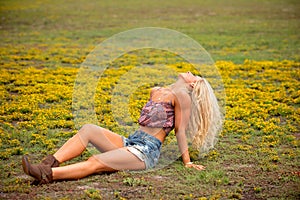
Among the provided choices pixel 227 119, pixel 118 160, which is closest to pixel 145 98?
pixel 227 119

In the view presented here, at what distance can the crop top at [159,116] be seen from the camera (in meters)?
7.57

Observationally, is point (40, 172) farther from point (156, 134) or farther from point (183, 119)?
A: point (183, 119)

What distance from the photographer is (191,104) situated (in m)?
7.68

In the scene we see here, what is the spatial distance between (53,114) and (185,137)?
12.6 feet

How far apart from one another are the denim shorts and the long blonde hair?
665 mm

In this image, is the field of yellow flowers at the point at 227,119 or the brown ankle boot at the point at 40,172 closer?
the brown ankle boot at the point at 40,172

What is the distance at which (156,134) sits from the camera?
→ 7.55m

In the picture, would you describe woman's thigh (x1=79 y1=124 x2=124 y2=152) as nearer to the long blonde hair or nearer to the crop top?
the crop top

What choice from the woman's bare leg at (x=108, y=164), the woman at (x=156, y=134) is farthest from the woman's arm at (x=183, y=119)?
the woman's bare leg at (x=108, y=164)

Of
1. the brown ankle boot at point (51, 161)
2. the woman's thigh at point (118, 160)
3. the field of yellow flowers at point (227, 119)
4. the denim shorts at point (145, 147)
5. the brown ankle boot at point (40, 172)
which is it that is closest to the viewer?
the brown ankle boot at point (40, 172)

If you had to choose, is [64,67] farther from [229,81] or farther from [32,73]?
[229,81]

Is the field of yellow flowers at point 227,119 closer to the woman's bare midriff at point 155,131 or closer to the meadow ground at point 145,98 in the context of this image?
the meadow ground at point 145,98

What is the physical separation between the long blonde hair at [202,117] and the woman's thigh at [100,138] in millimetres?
1205

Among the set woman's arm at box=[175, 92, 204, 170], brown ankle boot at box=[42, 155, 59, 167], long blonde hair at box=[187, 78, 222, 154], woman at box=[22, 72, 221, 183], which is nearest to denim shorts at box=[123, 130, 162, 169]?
Answer: woman at box=[22, 72, 221, 183]
